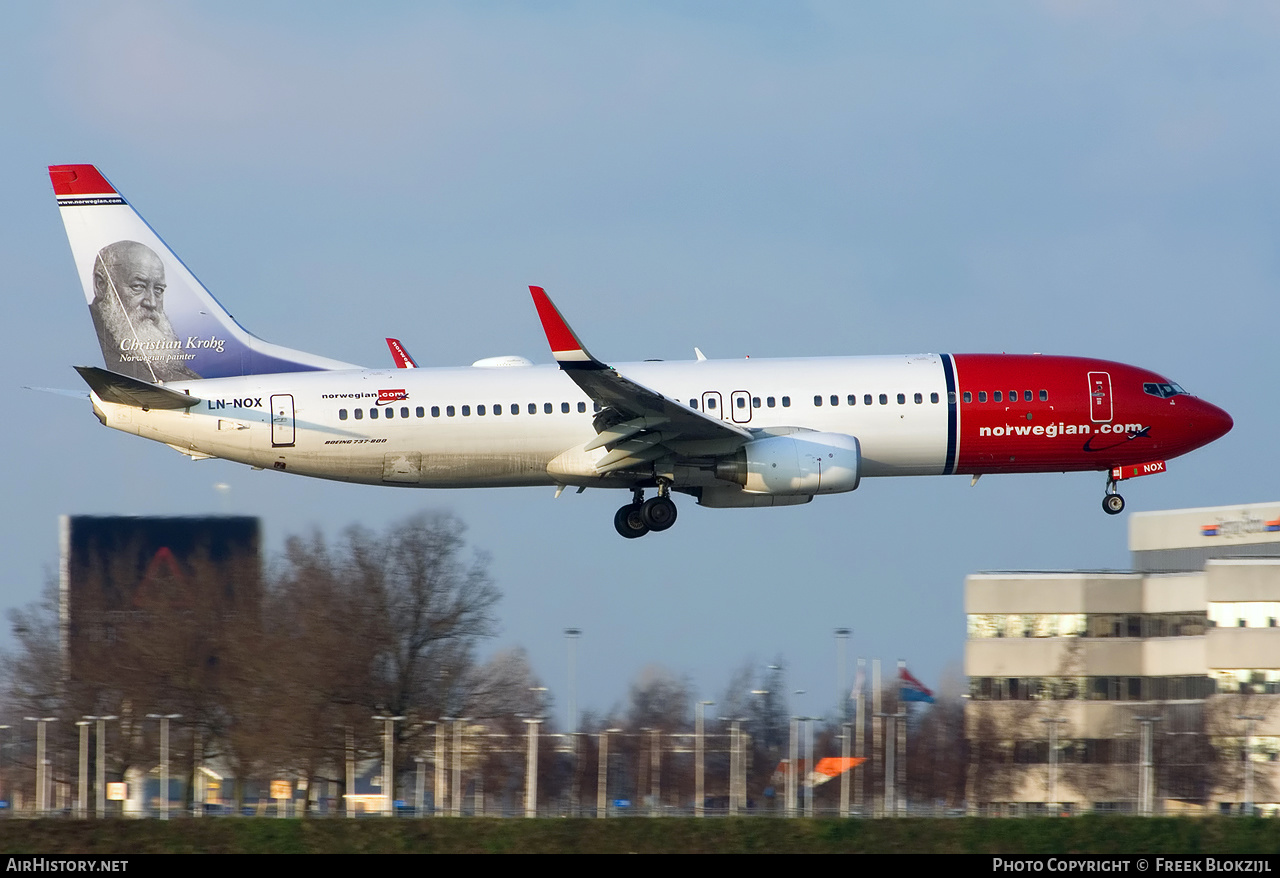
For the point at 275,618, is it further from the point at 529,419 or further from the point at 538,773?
the point at 529,419

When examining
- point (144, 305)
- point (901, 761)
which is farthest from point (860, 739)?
A: point (144, 305)

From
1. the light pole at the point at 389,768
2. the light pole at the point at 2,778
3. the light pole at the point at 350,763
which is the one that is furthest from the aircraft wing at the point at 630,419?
the light pole at the point at 2,778

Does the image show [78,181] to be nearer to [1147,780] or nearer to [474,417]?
[474,417]

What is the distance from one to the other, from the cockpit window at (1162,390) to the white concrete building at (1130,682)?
1729 cm

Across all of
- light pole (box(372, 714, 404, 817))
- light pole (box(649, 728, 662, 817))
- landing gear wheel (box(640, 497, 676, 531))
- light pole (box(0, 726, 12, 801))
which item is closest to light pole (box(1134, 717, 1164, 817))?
landing gear wheel (box(640, 497, 676, 531))

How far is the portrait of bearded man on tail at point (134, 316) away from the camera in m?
46.1

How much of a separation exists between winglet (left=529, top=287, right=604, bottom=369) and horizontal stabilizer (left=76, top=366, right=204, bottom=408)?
10001mm

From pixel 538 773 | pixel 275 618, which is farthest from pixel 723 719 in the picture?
pixel 275 618

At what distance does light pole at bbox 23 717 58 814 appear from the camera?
196 ft

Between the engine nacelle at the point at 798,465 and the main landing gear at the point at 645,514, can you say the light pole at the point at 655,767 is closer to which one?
the main landing gear at the point at 645,514

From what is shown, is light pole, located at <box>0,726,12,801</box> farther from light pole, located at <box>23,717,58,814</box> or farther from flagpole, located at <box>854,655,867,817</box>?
flagpole, located at <box>854,655,867,817</box>

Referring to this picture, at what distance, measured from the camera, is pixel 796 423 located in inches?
1772

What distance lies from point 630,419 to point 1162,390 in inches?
602

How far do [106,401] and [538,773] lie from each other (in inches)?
1118
